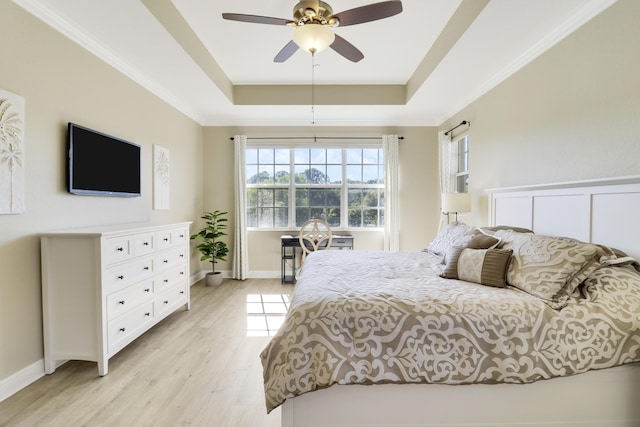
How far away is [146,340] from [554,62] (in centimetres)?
404

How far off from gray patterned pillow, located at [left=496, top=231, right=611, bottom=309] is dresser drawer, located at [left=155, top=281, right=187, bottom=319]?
9.26ft

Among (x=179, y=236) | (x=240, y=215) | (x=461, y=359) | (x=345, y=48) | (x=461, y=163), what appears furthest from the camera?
(x=240, y=215)

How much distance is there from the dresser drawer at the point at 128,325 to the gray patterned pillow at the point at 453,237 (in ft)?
8.40

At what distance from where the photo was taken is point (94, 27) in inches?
90.4

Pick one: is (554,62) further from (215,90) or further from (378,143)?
(215,90)

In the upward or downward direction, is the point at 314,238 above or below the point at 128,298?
above

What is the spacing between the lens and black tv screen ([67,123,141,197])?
2.30 metres

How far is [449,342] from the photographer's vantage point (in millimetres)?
1359

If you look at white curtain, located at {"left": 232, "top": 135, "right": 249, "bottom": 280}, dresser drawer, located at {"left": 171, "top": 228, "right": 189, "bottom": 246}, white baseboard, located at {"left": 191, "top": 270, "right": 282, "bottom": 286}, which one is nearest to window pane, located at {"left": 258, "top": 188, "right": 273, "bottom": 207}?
white curtain, located at {"left": 232, "top": 135, "right": 249, "bottom": 280}

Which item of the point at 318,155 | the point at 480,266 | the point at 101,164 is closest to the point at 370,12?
the point at 480,266

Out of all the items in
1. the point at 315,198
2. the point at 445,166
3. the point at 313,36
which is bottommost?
the point at 315,198

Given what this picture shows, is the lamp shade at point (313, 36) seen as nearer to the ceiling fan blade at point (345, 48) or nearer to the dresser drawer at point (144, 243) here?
the ceiling fan blade at point (345, 48)

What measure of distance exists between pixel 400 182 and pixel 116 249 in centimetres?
394

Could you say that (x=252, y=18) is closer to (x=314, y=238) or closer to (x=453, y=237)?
(x=453, y=237)
